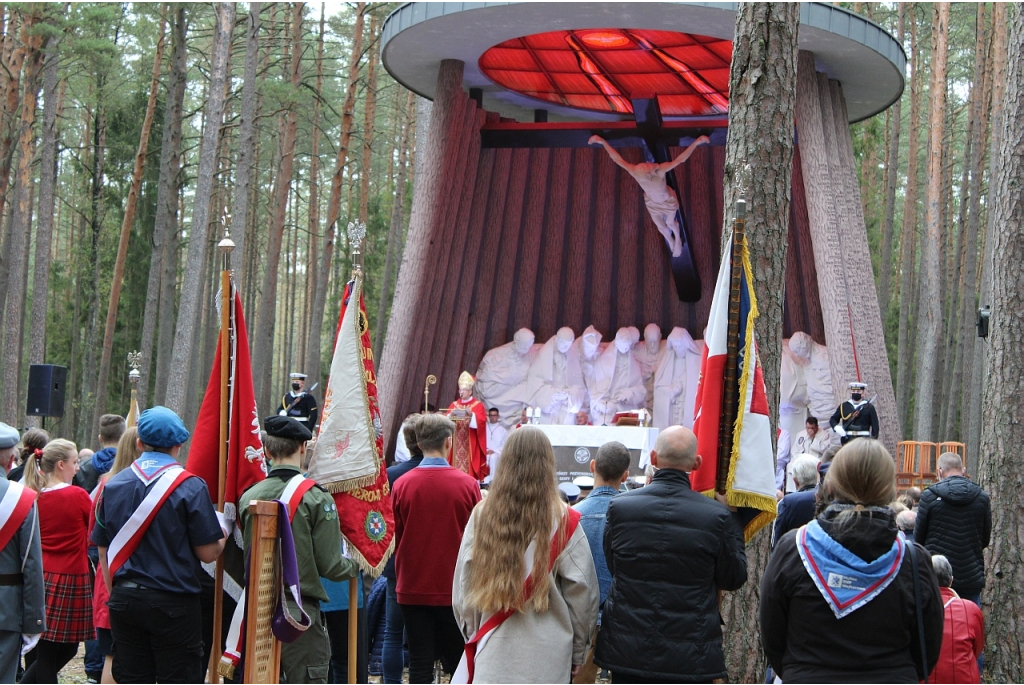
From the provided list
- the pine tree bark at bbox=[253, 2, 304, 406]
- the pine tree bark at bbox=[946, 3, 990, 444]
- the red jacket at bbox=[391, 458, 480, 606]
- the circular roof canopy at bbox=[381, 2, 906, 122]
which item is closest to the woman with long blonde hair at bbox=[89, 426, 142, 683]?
the red jacket at bbox=[391, 458, 480, 606]

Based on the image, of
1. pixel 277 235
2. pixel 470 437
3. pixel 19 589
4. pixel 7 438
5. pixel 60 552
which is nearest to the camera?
pixel 19 589

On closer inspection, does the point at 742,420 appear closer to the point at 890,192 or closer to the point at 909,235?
the point at 890,192

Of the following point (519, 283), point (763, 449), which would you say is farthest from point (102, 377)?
point (763, 449)

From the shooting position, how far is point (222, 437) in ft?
15.0

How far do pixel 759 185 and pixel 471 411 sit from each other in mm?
7778

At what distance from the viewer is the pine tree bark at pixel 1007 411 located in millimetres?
6125

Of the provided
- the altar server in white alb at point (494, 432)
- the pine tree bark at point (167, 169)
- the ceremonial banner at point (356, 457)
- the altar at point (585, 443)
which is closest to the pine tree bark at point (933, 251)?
the altar at point (585, 443)

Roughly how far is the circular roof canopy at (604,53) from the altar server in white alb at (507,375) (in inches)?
142

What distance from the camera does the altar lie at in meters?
12.8

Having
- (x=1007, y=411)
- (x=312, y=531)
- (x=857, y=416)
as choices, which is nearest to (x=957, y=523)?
(x=1007, y=411)

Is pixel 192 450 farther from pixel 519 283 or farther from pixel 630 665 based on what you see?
pixel 519 283

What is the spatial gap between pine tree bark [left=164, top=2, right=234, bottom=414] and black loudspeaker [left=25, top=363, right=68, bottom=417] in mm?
1875

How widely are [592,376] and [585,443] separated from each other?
2724 mm

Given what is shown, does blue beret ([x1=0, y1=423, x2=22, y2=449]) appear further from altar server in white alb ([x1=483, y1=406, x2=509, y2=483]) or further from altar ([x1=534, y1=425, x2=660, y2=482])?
altar server in white alb ([x1=483, y1=406, x2=509, y2=483])
